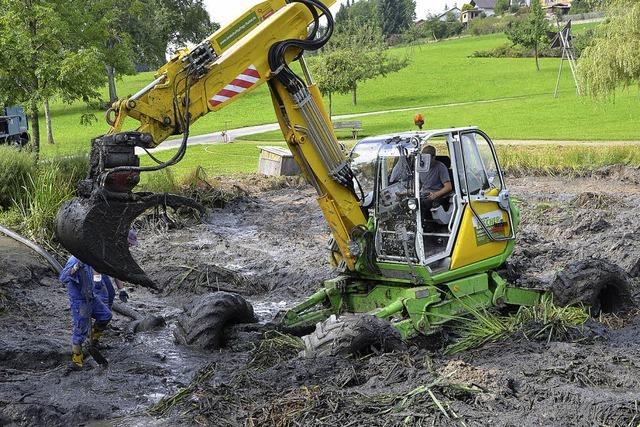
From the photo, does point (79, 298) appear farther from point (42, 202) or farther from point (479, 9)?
point (479, 9)

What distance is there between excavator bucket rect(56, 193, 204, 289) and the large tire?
6.00 ft

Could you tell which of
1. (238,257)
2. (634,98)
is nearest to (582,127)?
(634,98)

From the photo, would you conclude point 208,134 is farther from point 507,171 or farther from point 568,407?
point 568,407

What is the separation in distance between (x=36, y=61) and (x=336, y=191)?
13546 millimetres

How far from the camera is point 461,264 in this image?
9086 millimetres

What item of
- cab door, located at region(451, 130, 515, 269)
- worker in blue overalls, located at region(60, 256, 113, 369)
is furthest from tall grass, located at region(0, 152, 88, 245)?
cab door, located at region(451, 130, 515, 269)

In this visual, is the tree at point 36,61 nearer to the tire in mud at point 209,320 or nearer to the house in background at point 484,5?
the tire in mud at point 209,320

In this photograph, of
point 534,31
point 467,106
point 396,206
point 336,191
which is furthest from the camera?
point 534,31

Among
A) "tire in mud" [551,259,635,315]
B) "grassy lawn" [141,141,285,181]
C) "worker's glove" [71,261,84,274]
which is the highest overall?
"worker's glove" [71,261,84,274]

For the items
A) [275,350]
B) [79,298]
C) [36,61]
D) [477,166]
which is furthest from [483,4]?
[79,298]

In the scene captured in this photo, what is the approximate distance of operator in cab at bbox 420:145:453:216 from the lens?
9.10m

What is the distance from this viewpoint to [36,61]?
65.6 ft

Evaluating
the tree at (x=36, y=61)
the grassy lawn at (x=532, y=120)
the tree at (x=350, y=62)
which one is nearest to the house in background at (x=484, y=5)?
the tree at (x=350, y=62)

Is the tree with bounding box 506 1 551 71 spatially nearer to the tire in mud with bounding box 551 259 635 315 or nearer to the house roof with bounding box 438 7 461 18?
the house roof with bounding box 438 7 461 18
